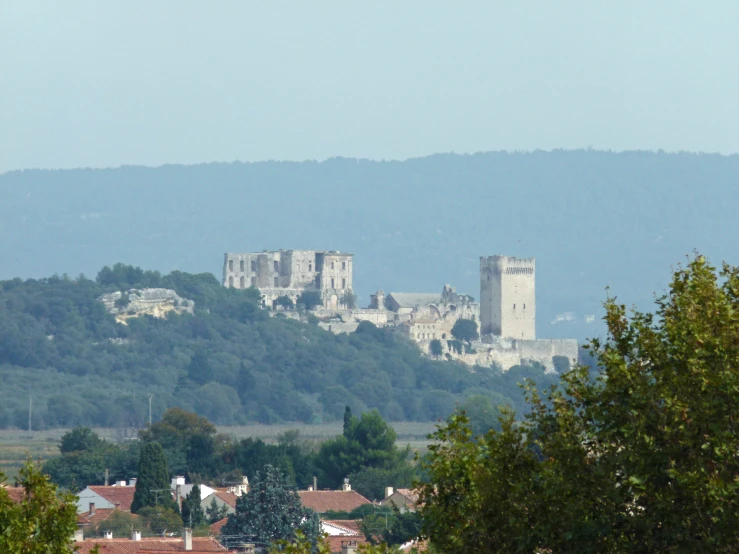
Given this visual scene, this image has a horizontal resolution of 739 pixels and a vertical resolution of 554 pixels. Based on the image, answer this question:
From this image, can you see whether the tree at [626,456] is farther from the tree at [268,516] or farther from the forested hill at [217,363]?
the forested hill at [217,363]

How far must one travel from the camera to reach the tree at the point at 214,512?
4009 centimetres

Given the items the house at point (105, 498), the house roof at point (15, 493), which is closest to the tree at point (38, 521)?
the house roof at point (15, 493)

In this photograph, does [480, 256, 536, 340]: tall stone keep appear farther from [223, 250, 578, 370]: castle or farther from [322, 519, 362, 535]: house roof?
[322, 519, 362, 535]: house roof

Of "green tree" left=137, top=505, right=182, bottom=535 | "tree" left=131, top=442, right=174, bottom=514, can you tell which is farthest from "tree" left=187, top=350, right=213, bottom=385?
"green tree" left=137, top=505, right=182, bottom=535

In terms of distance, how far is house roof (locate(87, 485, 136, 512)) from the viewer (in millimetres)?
42569

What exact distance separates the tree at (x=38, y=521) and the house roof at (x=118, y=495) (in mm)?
29849

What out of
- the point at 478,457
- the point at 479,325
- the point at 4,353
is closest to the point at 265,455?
the point at 478,457

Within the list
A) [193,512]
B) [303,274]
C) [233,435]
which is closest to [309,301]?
[303,274]

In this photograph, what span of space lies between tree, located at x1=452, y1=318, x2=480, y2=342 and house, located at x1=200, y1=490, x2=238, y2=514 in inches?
2869

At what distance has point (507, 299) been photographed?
395 feet

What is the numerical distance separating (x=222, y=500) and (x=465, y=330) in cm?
7490

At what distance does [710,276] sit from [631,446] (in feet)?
4.25

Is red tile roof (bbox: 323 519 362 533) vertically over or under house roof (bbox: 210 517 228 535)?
over

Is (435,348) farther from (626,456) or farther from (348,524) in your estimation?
(626,456)
